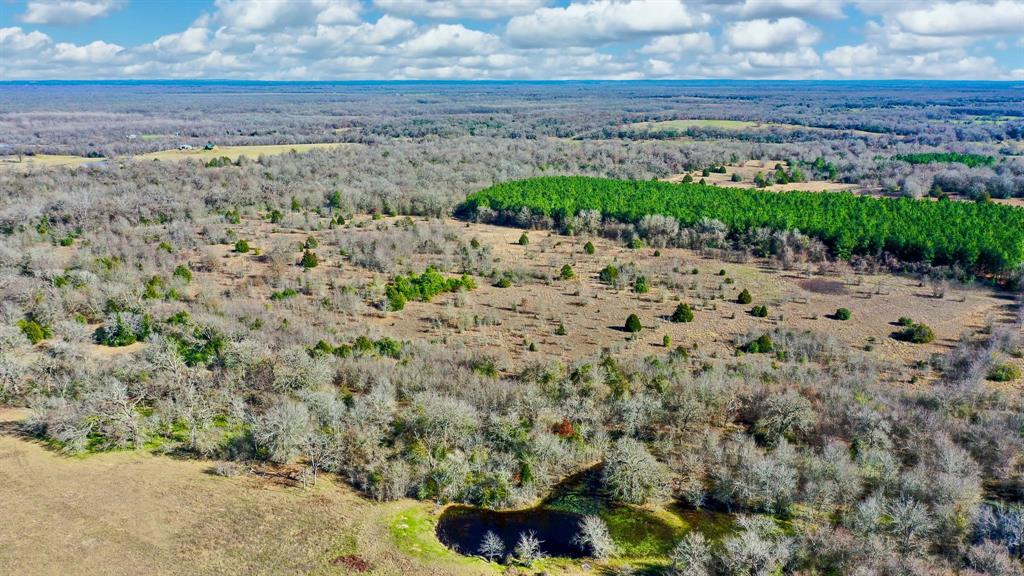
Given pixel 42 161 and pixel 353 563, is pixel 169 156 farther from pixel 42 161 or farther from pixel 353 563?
pixel 353 563

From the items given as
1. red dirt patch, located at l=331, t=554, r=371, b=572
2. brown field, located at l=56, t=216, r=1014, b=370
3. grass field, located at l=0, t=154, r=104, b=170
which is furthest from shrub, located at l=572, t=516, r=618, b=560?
grass field, located at l=0, t=154, r=104, b=170

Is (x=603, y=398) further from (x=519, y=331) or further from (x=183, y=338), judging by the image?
(x=183, y=338)

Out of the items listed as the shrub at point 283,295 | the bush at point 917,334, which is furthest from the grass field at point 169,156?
the bush at point 917,334

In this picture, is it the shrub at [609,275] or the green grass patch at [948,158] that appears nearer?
the shrub at [609,275]

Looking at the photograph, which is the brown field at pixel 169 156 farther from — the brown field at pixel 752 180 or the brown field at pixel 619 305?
the brown field at pixel 752 180

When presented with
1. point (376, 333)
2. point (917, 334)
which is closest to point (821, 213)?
point (917, 334)
